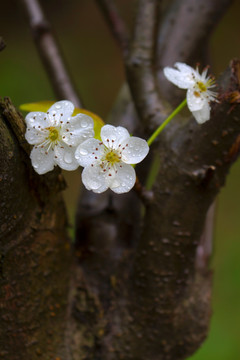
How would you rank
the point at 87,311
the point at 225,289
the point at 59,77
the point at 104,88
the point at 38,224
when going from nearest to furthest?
the point at 38,224 → the point at 87,311 → the point at 59,77 → the point at 225,289 → the point at 104,88

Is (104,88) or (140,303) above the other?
(140,303)

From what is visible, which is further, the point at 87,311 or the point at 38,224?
the point at 87,311

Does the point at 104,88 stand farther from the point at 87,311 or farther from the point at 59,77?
the point at 87,311

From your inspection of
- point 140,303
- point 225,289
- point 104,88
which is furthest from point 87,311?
point 104,88

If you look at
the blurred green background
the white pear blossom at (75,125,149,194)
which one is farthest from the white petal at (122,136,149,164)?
the blurred green background

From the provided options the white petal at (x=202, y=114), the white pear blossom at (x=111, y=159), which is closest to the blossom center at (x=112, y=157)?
the white pear blossom at (x=111, y=159)

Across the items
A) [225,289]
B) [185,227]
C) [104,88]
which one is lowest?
[225,289]

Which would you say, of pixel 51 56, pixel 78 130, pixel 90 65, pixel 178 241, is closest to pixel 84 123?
pixel 78 130

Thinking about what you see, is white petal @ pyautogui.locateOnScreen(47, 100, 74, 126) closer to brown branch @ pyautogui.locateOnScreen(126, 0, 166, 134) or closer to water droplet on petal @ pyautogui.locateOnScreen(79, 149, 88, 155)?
water droplet on petal @ pyautogui.locateOnScreen(79, 149, 88, 155)
